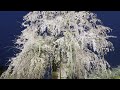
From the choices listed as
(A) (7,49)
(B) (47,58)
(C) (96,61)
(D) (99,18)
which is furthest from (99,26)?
(A) (7,49)

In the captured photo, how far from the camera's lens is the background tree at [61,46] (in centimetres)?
577

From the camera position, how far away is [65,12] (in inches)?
233

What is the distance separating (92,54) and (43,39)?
76cm

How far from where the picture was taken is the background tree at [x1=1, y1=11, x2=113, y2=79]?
5.77 metres

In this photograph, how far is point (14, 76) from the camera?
5.72m

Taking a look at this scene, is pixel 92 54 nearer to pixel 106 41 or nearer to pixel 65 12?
pixel 106 41

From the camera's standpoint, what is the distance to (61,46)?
19.0 feet

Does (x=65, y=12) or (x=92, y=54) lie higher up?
(x=65, y=12)
